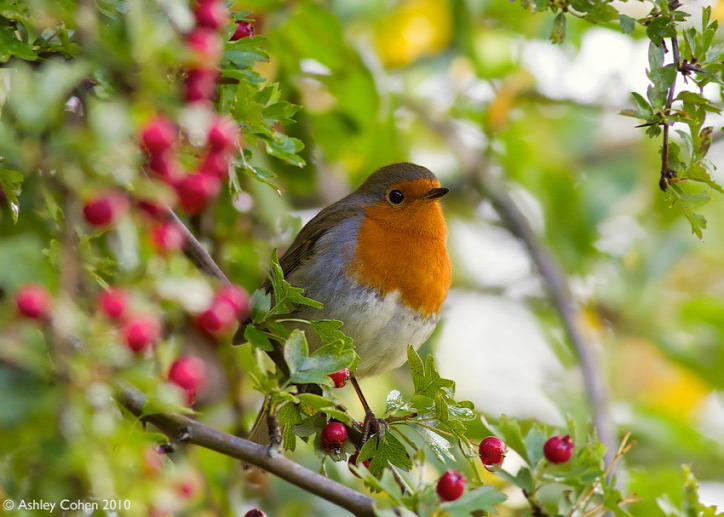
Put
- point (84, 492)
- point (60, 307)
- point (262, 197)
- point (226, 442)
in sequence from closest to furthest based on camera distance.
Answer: point (60, 307) → point (84, 492) → point (226, 442) → point (262, 197)

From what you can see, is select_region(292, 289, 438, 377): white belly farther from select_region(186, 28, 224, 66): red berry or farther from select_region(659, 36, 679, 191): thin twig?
select_region(186, 28, 224, 66): red berry

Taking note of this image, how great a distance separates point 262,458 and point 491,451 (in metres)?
0.93

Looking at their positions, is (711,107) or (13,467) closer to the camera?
(13,467)

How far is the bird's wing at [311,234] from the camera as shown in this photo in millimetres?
4066

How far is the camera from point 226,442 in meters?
1.78

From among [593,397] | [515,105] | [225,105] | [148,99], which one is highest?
[148,99]

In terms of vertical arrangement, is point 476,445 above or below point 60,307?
below

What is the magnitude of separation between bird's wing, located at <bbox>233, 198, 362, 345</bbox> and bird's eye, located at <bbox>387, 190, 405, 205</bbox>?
0.54 feet

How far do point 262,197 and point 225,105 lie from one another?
135 cm

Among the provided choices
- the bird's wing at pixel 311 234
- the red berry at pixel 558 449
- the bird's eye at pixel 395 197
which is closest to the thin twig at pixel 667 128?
the red berry at pixel 558 449

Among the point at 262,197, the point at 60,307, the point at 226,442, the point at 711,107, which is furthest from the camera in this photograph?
the point at 262,197

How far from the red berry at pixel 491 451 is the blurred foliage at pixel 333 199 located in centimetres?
7

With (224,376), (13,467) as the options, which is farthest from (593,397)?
(13,467)

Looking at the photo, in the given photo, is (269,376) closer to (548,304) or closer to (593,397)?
(593,397)
